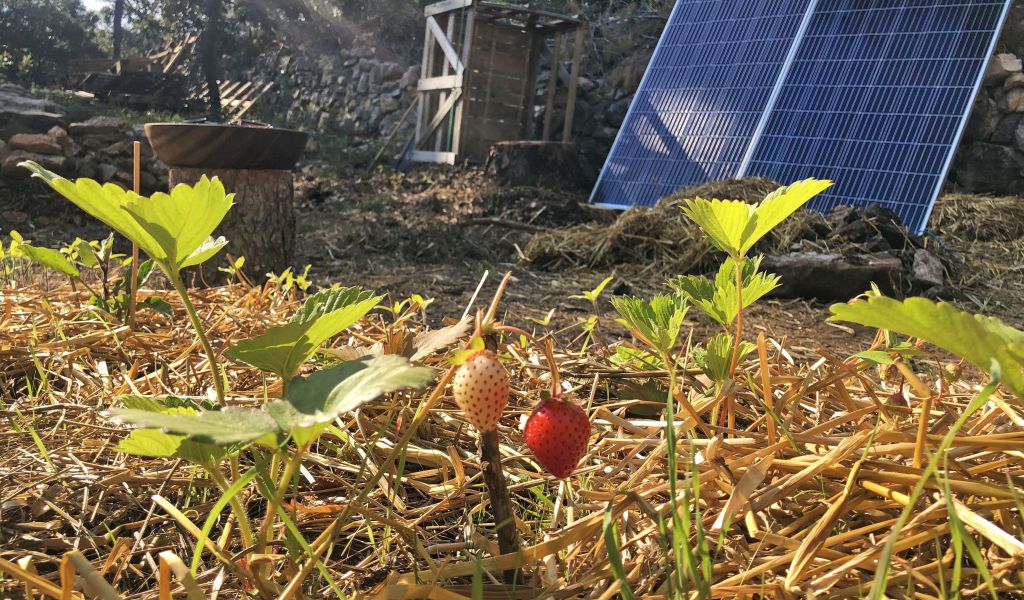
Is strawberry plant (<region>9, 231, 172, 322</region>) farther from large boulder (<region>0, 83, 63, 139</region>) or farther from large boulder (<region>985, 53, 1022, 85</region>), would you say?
large boulder (<region>985, 53, 1022, 85</region>)

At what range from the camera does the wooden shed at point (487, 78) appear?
8555mm

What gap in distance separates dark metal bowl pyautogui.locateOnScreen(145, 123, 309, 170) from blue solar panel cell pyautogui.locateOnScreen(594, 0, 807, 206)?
4035mm

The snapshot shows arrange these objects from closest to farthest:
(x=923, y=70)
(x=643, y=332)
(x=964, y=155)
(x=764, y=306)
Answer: (x=643, y=332), (x=764, y=306), (x=923, y=70), (x=964, y=155)

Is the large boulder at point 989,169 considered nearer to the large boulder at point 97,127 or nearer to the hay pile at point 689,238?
the hay pile at point 689,238

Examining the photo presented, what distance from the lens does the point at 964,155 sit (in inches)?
259

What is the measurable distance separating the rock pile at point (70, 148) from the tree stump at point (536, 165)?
298 centimetres

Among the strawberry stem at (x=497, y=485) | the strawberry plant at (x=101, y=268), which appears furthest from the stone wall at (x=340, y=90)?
the strawberry stem at (x=497, y=485)

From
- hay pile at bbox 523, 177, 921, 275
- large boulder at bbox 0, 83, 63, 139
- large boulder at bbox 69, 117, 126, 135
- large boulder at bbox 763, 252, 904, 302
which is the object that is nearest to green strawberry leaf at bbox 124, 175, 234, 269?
large boulder at bbox 763, 252, 904, 302

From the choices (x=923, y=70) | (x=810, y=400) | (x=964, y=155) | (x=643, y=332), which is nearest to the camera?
(x=643, y=332)

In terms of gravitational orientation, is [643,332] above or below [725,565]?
above

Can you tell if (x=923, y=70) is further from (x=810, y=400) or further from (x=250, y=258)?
(x=810, y=400)

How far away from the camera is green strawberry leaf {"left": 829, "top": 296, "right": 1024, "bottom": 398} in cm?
55

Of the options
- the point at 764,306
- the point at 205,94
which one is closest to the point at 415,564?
the point at 764,306

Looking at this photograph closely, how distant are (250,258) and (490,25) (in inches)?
242
